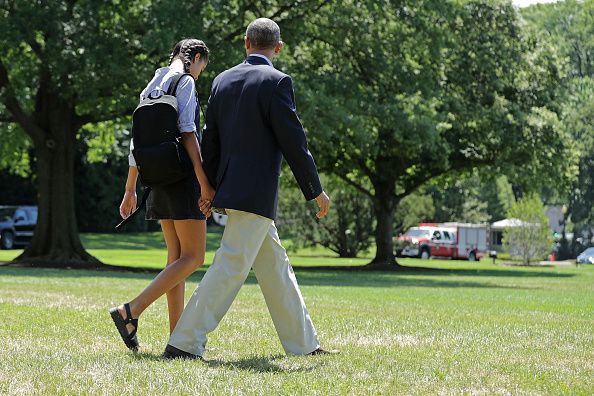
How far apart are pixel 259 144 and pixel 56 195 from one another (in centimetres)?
2315

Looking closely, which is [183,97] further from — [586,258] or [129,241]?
[586,258]

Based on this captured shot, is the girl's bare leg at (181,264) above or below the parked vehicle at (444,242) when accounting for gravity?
below

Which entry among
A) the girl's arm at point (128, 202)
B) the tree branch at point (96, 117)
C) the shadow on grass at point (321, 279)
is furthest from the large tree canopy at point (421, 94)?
the girl's arm at point (128, 202)

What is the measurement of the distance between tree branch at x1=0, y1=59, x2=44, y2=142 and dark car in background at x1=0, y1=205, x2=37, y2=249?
18.4 meters

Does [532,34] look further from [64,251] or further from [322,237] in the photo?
[64,251]

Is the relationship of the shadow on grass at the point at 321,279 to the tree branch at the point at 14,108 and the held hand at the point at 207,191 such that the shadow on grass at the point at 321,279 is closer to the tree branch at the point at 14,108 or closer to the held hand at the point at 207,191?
the tree branch at the point at 14,108

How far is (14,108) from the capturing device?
29.0 m

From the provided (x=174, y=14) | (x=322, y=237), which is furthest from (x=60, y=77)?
(x=322, y=237)

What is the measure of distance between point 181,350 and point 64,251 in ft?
74.1

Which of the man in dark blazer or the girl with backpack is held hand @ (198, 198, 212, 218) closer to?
the girl with backpack

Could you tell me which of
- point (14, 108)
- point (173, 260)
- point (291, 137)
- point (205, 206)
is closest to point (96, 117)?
point (14, 108)

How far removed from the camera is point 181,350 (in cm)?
705

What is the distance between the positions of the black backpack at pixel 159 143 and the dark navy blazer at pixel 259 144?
319mm

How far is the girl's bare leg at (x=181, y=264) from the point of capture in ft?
24.8
